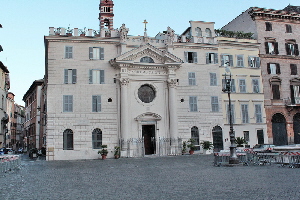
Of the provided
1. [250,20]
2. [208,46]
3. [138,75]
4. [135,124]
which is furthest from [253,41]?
[135,124]

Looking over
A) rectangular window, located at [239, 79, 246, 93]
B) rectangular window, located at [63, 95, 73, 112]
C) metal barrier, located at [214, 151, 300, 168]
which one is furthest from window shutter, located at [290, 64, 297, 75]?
rectangular window, located at [63, 95, 73, 112]

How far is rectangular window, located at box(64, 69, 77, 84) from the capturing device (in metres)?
33.6

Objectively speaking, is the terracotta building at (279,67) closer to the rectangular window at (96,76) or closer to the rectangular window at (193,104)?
the rectangular window at (193,104)

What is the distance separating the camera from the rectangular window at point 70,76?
1321 inches

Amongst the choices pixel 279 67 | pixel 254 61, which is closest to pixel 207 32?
pixel 254 61

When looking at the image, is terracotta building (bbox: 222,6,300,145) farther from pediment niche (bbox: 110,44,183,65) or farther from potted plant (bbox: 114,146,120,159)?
potted plant (bbox: 114,146,120,159)

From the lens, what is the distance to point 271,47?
41.2 metres

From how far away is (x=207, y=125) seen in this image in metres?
36.6

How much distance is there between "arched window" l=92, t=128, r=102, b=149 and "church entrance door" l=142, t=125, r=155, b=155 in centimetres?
474

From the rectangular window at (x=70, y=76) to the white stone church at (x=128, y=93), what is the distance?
10 cm

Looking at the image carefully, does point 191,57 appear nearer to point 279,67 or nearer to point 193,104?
point 193,104

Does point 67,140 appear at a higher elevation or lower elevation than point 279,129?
lower

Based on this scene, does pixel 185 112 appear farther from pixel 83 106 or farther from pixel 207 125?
pixel 83 106

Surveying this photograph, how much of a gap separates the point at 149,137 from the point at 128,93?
17.4ft
